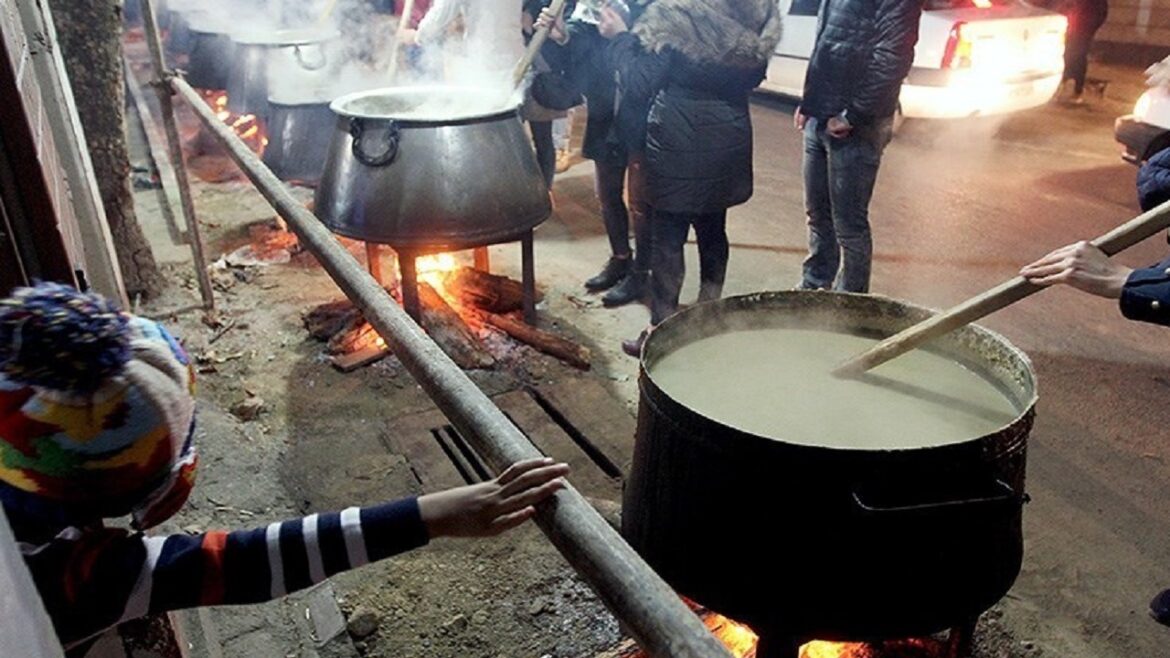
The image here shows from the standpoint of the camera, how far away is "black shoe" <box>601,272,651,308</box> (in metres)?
6.22

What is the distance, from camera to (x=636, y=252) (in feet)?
20.3

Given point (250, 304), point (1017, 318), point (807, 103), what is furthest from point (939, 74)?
point (250, 304)

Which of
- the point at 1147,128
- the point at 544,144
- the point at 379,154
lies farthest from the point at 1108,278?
the point at 544,144

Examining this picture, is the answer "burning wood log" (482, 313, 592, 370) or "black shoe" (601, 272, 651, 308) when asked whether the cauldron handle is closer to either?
"burning wood log" (482, 313, 592, 370)

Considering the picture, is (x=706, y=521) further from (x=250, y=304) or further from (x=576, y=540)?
(x=250, y=304)

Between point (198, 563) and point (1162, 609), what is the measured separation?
11.6 feet

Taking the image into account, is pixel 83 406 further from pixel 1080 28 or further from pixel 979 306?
pixel 1080 28

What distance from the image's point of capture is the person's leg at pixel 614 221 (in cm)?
619

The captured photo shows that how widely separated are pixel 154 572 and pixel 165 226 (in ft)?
24.2

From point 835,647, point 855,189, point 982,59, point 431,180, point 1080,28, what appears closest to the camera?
point 835,647

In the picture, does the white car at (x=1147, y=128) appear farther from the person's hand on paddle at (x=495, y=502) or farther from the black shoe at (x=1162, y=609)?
the person's hand on paddle at (x=495, y=502)

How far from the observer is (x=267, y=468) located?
434cm

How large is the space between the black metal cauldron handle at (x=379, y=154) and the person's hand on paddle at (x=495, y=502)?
349cm

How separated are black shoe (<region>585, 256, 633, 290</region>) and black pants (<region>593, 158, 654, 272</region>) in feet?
0.18
